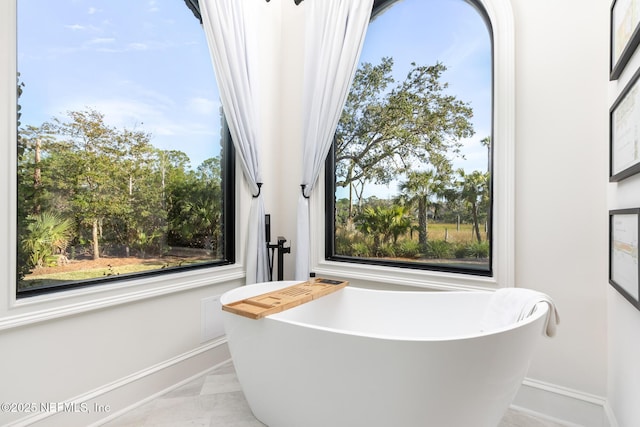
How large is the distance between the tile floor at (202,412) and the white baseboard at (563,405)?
51 millimetres

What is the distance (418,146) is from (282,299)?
142 cm

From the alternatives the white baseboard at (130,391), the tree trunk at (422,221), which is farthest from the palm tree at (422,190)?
the white baseboard at (130,391)

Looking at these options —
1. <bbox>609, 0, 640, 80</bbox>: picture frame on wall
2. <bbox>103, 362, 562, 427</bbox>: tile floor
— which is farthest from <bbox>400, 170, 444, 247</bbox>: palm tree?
<bbox>103, 362, 562, 427</bbox>: tile floor

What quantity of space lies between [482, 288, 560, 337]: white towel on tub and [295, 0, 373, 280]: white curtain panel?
134 cm

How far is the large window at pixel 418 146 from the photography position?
2.05 metres

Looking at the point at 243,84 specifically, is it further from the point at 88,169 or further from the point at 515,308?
the point at 515,308

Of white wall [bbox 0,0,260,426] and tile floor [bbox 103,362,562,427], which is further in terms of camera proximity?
tile floor [bbox 103,362,562,427]

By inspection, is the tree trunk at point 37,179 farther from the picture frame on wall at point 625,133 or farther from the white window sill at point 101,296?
the picture frame on wall at point 625,133

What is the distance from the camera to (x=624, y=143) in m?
1.31

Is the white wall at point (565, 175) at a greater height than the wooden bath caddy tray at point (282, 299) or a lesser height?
greater

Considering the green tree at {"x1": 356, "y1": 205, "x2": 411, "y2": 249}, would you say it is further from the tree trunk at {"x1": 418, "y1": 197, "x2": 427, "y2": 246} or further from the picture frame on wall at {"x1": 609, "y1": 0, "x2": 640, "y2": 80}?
the picture frame on wall at {"x1": 609, "y1": 0, "x2": 640, "y2": 80}

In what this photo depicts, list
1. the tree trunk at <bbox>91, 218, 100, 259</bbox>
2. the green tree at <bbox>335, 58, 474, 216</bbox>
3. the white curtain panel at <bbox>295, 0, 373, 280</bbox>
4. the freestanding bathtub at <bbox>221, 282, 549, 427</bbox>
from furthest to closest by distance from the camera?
the white curtain panel at <bbox>295, 0, 373, 280</bbox>
the green tree at <bbox>335, 58, 474, 216</bbox>
the tree trunk at <bbox>91, 218, 100, 259</bbox>
the freestanding bathtub at <bbox>221, 282, 549, 427</bbox>

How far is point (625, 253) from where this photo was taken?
1300mm

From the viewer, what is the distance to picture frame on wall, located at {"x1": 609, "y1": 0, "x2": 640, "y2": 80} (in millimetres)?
1199
